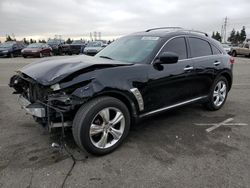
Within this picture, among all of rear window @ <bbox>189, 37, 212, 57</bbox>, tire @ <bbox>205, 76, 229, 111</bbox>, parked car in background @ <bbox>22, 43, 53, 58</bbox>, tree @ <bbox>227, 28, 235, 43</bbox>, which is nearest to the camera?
rear window @ <bbox>189, 37, 212, 57</bbox>

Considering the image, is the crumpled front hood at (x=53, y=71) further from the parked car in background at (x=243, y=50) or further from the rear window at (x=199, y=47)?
the parked car in background at (x=243, y=50)

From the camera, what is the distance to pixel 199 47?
15.9ft

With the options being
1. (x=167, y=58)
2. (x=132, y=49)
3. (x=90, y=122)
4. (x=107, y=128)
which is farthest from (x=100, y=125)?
(x=132, y=49)

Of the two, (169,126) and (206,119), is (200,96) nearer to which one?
(206,119)

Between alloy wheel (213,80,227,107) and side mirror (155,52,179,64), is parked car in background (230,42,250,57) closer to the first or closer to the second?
alloy wheel (213,80,227,107)

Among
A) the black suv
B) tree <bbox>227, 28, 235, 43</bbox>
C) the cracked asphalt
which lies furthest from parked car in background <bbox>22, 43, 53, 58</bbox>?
tree <bbox>227, 28, 235, 43</bbox>

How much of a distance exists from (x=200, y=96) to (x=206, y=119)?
47cm

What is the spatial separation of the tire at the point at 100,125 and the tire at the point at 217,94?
2422 millimetres

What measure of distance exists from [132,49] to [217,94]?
2336 mm

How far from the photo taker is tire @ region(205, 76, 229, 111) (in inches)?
204

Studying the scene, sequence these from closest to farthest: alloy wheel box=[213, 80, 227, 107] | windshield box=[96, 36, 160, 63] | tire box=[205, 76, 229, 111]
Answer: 1. windshield box=[96, 36, 160, 63]
2. tire box=[205, 76, 229, 111]
3. alloy wheel box=[213, 80, 227, 107]

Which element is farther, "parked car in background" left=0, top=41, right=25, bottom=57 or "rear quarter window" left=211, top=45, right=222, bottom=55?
"parked car in background" left=0, top=41, right=25, bottom=57

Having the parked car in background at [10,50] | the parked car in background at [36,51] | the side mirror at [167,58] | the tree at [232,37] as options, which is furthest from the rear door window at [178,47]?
the tree at [232,37]

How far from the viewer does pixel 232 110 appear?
552 centimetres
